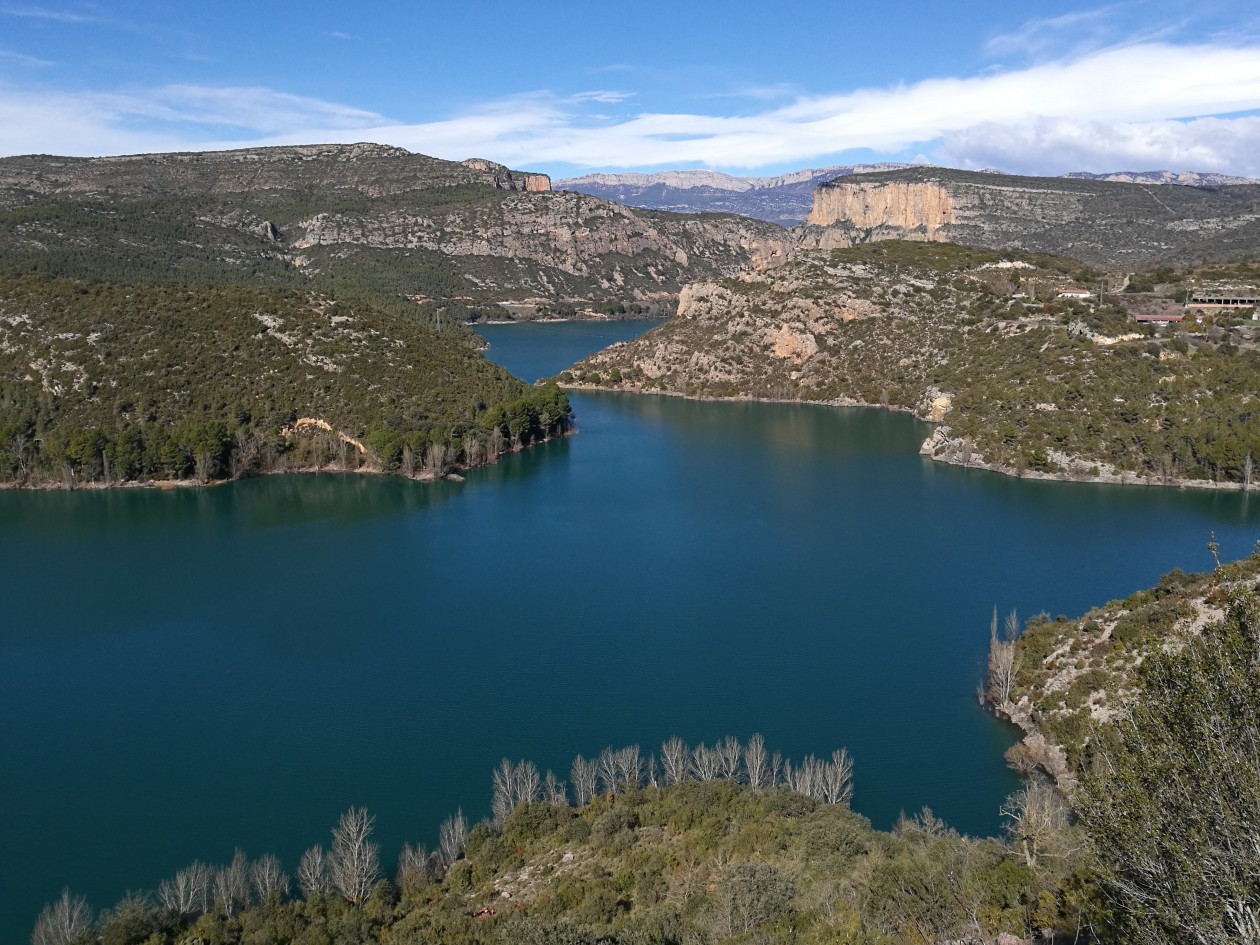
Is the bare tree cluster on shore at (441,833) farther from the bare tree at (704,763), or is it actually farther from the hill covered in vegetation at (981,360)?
the hill covered in vegetation at (981,360)

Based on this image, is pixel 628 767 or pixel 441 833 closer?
pixel 441 833

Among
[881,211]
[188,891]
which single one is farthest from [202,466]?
[881,211]

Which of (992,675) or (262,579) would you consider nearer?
(992,675)

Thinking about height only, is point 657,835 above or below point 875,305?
below

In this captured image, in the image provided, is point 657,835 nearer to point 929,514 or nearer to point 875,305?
point 929,514

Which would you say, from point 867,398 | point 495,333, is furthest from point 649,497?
point 495,333

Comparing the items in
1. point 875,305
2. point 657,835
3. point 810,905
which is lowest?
point 657,835

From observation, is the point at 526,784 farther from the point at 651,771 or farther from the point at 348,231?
the point at 348,231

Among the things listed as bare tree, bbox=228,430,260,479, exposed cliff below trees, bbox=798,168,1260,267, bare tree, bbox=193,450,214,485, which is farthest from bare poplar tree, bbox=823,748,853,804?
exposed cliff below trees, bbox=798,168,1260,267
